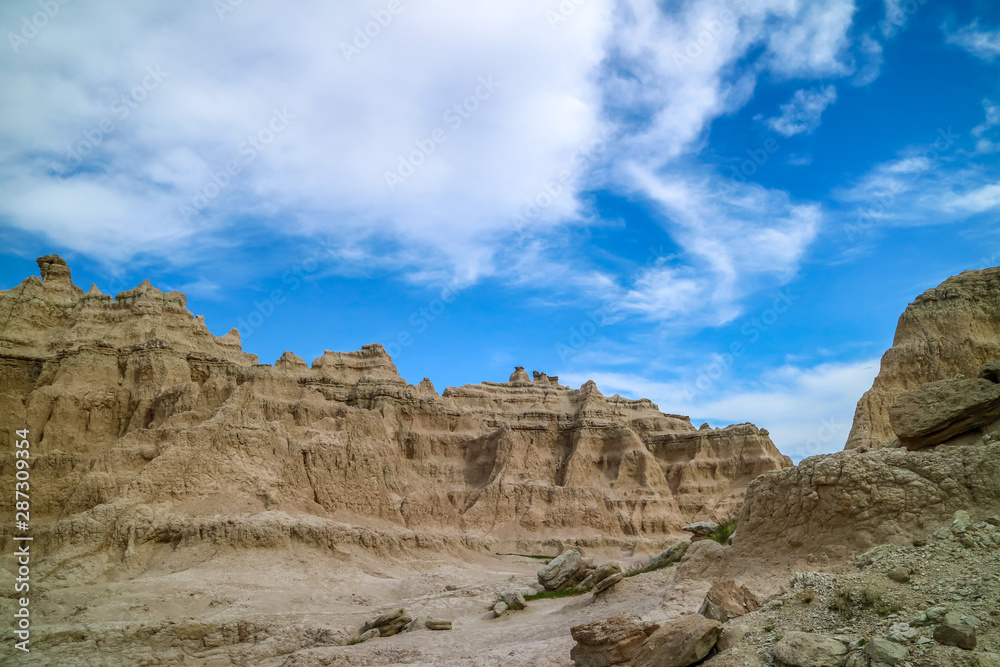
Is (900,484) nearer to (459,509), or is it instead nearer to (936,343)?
(936,343)

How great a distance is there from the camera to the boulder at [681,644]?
403 inches

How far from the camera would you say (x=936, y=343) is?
2767 centimetres

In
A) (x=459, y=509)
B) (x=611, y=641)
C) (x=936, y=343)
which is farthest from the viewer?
(x=459, y=509)

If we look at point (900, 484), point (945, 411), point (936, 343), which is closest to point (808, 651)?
point (900, 484)

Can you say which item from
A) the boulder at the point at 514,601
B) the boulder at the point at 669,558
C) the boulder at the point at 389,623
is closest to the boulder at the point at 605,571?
the boulder at the point at 669,558

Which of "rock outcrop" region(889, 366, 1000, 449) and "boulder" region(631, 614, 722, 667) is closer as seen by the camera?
"boulder" region(631, 614, 722, 667)

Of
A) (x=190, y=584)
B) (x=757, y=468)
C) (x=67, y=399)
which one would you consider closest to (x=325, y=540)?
(x=190, y=584)

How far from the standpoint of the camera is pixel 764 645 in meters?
9.75

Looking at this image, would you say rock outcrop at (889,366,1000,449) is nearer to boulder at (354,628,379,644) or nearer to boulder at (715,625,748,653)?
boulder at (715,625,748,653)

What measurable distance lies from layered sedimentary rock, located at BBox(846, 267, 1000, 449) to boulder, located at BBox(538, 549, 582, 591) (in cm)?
1157

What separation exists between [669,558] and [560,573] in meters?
4.47

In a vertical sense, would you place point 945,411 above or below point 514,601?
above

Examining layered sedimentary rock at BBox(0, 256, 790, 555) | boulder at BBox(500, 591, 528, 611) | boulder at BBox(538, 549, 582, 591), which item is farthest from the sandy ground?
layered sedimentary rock at BBox(0, 256, 790, 555)

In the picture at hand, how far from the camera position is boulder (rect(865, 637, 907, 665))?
315 inches
